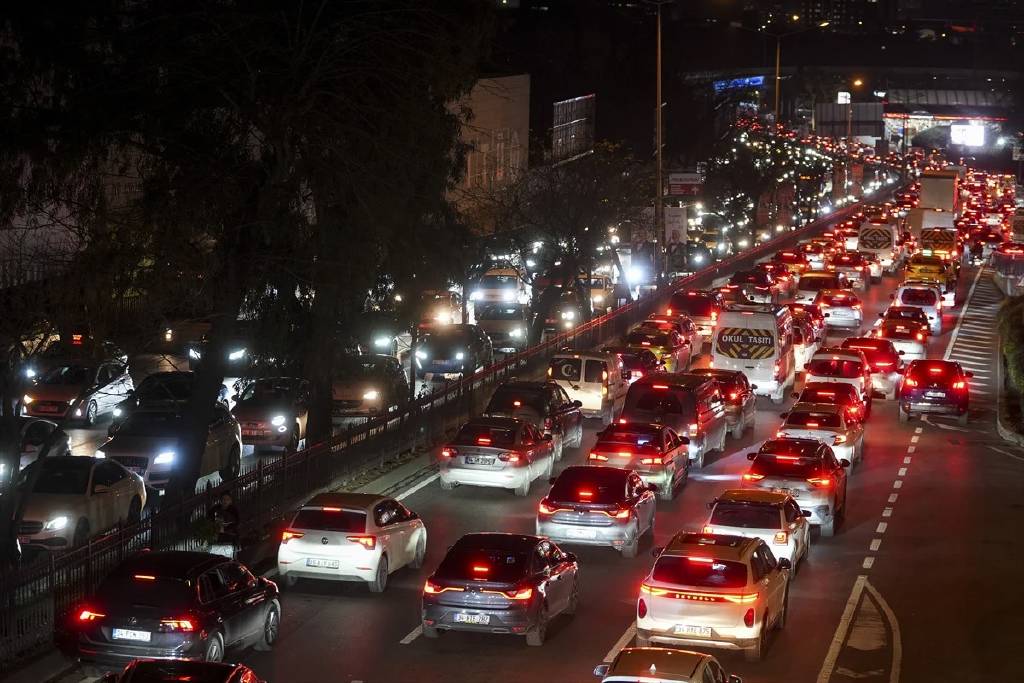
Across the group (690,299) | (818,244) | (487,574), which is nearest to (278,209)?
(487,574)

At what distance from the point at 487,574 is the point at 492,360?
28136mm

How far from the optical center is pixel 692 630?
60.8 feet

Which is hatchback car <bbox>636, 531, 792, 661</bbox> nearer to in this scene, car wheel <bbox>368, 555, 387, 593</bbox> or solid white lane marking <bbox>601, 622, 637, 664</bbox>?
solid white lane marking <bbox>601, 622, 637, 664</bbox>

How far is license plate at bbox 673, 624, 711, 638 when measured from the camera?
18.5 metres

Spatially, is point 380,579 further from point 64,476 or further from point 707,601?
point 64,476

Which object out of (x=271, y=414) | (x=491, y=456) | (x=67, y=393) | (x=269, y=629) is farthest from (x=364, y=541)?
(x=67, y=393)

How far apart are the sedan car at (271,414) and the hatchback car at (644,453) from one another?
757 centimetres

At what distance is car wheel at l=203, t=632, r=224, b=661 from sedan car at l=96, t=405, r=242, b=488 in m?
11.3

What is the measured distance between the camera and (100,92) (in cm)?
2638

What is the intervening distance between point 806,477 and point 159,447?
1174 cm

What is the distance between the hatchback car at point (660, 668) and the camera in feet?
47.9

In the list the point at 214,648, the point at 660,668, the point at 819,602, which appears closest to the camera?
the point at 660,668

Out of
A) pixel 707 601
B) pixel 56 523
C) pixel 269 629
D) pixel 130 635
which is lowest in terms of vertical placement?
pixel 56 523

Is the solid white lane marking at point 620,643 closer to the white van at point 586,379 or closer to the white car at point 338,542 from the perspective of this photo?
the white car at point 338,542
